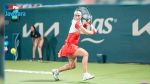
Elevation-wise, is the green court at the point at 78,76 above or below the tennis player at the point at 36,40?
below

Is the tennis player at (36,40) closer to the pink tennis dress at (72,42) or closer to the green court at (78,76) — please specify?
the green court at (78,76)

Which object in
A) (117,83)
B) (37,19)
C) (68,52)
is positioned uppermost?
(37,19)

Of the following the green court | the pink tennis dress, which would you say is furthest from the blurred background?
the pink tennis dress

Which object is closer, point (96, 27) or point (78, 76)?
point (78, 76)

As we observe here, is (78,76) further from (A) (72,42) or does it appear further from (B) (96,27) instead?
(B) (96,27)

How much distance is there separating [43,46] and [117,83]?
9.98 metres

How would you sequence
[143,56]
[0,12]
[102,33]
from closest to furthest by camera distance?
[0,12] → [143,56] → [102,33]

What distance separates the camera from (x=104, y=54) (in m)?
16.0

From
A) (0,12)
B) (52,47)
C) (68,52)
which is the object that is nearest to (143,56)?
(52,47)

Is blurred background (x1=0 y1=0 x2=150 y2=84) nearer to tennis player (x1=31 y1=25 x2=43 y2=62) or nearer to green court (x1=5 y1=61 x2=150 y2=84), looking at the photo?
tennis player (x1=31 y1=25 x2=43 y2=62)

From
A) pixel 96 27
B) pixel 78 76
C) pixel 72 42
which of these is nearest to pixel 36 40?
pixel 96 27

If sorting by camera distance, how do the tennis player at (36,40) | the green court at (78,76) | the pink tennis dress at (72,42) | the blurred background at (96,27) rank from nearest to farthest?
the pink tennis dress at (72,42), the green court at (78,76), the blurred background at (96,27), the tennis player at (36,40)

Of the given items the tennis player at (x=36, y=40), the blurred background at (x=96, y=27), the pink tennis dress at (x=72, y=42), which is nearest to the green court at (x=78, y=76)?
the pink tennis dress at (x=72, y=42)

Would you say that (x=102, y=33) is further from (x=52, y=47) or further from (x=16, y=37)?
(x=16, y=37)
